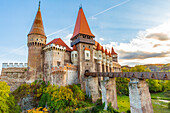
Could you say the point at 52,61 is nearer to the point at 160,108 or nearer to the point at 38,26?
the point at 38,26

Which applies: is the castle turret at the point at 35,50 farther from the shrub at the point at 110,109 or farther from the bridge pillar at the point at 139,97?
the bridge pillar at the point at 139,97

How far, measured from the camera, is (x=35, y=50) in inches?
1007

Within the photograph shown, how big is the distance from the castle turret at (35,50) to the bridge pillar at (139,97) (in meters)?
20.8

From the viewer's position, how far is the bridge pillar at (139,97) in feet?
43.0

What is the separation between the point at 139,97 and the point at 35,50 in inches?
949

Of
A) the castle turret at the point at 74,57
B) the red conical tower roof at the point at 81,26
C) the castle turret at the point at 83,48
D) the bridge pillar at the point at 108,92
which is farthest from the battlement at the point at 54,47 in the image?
the bridge pillar at the point at 108,92

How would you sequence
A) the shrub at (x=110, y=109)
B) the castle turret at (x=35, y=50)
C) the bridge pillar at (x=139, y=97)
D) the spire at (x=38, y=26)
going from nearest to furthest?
1. the bridge pillar at (x=139, y=97)
2. the shrub at (x=110, y=109)
3. the castle turret at (x=35, y=50)
4. the spire at (x=38, y=26)

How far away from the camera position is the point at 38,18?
90.7ft

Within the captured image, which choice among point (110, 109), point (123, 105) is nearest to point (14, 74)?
point (110, 109)

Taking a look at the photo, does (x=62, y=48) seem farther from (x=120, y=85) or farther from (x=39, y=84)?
(x=120, y=85)

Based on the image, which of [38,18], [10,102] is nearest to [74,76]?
[10,102]

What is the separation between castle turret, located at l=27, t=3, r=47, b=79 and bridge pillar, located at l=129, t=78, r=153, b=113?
20795 millimetres

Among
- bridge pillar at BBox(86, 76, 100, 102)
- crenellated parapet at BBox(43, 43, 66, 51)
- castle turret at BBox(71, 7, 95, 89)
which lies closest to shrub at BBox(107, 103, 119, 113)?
bridge pillar at BBox(86, 76, 100, 102)

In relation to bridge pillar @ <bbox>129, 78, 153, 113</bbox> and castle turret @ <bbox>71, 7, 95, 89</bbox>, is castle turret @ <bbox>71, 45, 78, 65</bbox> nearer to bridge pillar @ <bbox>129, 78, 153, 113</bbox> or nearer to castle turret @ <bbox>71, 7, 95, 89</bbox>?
castle turret @ <bbox>71, 7, 95, 89</bbox>
